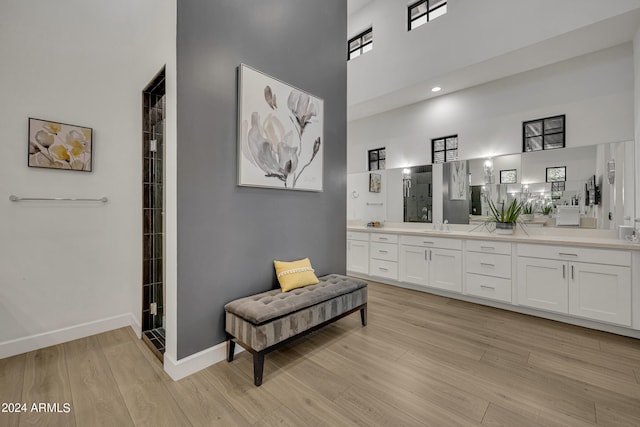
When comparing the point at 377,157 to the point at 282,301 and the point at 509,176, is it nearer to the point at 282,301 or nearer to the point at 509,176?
the point at 509,176

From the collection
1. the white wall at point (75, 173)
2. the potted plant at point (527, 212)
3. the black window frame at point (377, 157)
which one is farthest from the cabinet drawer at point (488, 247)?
the white wall at point (75, 173)

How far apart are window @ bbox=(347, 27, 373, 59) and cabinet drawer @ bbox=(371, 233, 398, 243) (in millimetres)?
3511

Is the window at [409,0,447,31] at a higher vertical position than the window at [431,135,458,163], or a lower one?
higher

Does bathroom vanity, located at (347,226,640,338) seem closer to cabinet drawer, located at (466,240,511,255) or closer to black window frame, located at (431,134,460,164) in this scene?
cabinet drawer, located at (466,240,511,255)

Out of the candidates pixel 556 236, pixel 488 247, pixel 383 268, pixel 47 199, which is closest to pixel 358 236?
pixel 383 268

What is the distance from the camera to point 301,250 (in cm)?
263

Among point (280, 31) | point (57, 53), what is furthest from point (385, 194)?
point (57, 53)

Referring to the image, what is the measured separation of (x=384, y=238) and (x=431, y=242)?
71 cm

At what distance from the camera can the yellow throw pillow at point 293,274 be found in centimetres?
224

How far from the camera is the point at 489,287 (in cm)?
317

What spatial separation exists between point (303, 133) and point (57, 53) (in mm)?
2170

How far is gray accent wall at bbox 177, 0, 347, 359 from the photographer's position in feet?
5.95

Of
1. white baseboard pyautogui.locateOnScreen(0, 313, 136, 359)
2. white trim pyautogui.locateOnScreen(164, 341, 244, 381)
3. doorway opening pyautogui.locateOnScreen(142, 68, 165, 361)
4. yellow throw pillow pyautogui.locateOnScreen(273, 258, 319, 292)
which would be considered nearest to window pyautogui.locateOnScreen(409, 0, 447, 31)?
doorway opening pyautogui.locateOnScreen(142, 68, 165, 361)

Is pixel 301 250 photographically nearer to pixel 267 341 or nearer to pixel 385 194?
pixel 267 341
